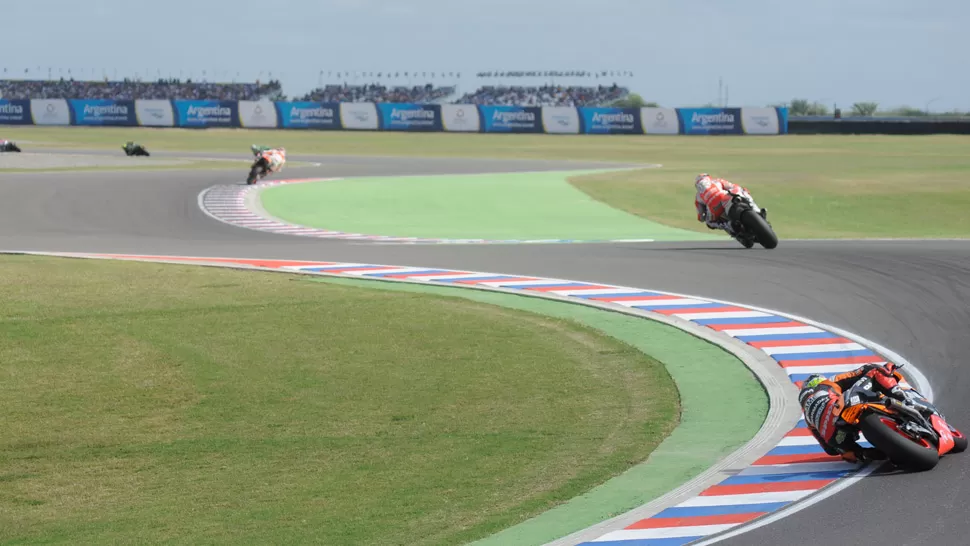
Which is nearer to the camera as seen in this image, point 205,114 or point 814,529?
point 814,529

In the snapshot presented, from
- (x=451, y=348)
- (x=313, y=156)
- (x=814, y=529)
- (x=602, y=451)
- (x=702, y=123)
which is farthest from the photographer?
(x=702, y=123)

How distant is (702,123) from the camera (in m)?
87.0

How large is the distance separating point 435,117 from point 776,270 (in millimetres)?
66398

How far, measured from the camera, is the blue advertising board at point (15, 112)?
8994 cm

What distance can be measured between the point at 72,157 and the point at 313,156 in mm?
12621

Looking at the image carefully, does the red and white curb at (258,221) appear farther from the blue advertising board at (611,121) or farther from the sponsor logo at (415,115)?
the blue advertising board at (611,121)

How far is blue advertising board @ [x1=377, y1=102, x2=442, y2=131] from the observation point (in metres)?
87.8

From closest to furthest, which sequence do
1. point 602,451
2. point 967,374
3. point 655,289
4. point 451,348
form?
1. point 602,451
2. point 967,374
3. point 451,348
4. point 655,289

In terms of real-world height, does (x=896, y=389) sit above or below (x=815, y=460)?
above

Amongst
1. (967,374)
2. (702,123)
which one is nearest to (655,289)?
(967,374)

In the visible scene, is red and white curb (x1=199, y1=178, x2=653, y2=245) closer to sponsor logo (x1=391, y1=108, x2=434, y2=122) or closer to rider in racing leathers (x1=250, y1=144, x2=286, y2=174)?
rider in racing leathers (x1=250, y1=144, x2=286, y2=174)

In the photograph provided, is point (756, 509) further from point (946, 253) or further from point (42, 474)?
point (946, 253)

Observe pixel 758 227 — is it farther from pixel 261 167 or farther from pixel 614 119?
pixel 614 119

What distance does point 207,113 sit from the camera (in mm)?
88000
